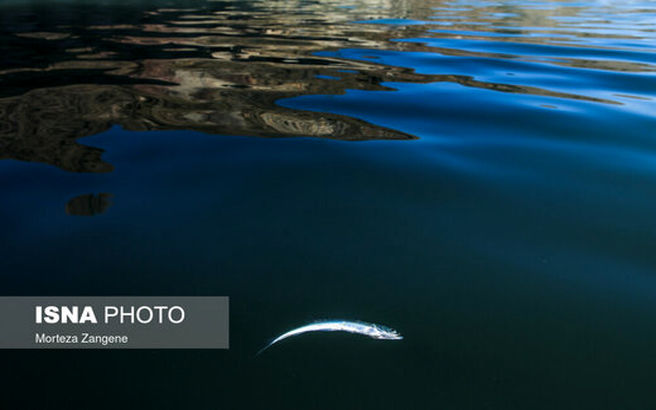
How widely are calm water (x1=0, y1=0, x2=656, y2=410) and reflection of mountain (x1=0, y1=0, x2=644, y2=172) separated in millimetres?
41

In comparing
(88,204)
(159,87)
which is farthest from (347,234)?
(159,87)

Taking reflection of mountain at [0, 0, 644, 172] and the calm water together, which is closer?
the calm water

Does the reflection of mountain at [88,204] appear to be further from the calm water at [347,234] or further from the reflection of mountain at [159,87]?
the reflection of mountain at [159,87]

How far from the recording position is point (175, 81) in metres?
4.40

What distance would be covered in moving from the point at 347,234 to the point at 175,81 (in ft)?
11.3

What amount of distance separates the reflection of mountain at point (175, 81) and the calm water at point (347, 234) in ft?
0.14

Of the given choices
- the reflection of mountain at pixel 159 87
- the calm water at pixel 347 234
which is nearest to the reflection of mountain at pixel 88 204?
the calm water at pixel 347 234

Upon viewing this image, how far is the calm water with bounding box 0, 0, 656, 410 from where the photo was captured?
1.20 metres

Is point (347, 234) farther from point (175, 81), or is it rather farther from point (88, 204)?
point (175, 81)

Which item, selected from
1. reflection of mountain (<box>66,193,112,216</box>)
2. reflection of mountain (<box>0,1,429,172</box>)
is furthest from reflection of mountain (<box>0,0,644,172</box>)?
reflection of mountain (<box>66,193,112,216</box>)

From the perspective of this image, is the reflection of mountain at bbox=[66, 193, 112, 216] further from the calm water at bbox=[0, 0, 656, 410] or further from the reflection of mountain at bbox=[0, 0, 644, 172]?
the reflection of mountain at bbox=[0, 0, 644, 172]

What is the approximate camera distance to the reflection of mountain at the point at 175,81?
2947 mm

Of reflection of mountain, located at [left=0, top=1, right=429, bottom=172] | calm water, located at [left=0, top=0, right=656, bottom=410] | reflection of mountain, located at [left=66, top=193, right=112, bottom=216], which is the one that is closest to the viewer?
calm water, located at [left=0, top=0, right=656, bottom=410]

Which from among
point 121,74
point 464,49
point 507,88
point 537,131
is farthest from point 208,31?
point 537,131
